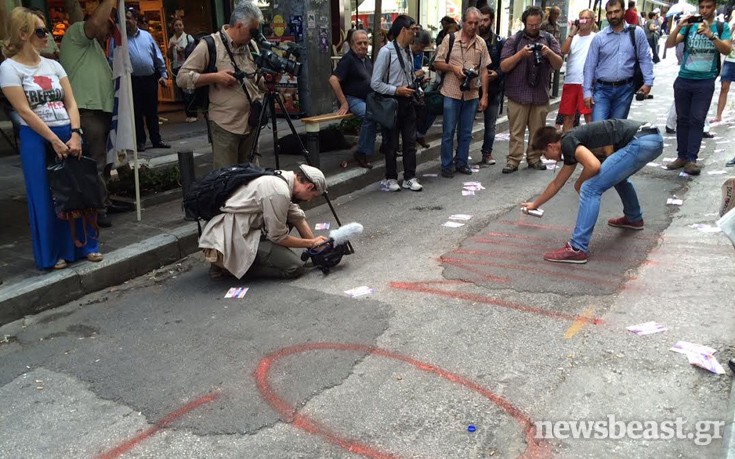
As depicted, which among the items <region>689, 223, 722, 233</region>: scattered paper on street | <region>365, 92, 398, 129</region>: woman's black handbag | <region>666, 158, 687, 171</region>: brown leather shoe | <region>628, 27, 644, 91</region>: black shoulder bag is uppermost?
<region>628, 27, 644, 91</region>: black shoulder bag

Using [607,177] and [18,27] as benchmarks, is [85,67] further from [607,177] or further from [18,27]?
[607,177]

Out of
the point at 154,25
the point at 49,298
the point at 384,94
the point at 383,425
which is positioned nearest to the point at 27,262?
the point at 49,298

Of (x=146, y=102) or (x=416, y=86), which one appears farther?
(x=146, y=102)

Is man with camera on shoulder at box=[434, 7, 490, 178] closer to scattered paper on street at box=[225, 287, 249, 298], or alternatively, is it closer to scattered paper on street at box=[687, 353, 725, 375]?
scattered paper on street at box=[225, 287, 249, 298]

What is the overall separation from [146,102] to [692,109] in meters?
7.13

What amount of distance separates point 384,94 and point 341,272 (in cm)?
278

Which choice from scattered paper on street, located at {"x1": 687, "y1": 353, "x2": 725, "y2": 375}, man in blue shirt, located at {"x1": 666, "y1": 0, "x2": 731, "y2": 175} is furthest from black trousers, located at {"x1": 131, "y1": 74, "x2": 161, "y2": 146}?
scattered paper on street, located at {"x1": 687, "y1": 353, "x2": 725, "y2": 375}


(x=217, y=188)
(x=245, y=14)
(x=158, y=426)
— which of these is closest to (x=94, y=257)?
(x=217, y=188)

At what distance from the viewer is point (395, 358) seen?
130 inches

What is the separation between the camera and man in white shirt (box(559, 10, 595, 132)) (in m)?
8.04

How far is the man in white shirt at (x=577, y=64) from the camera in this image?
8039 millimetres

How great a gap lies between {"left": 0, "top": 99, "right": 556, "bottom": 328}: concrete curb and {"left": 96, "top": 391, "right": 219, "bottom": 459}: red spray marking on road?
1.84 metres

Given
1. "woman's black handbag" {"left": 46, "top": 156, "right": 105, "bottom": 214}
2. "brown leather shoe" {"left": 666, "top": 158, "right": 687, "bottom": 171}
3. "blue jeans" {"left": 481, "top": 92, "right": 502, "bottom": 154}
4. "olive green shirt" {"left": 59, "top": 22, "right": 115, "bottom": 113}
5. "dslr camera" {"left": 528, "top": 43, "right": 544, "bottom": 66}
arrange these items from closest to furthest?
"woman's black handbag" {"left": 46, "top": 156, "right": 105, "bottom": 214}, "olive green shirt" {"left": 59, "top": 22, "right": 115, "bottom": 113}, "dslr camera" {"left": 528, "top": 43, "right": 544, "bottom": 66}, "brown leather shoe" {"left": 666, "top": 158, "right": 687, "bottom": 171}, "blue jeans" {"left": 481, "top": 92, "right": 502, "bottom": 154}

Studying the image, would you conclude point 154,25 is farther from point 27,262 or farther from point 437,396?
point 437,396
